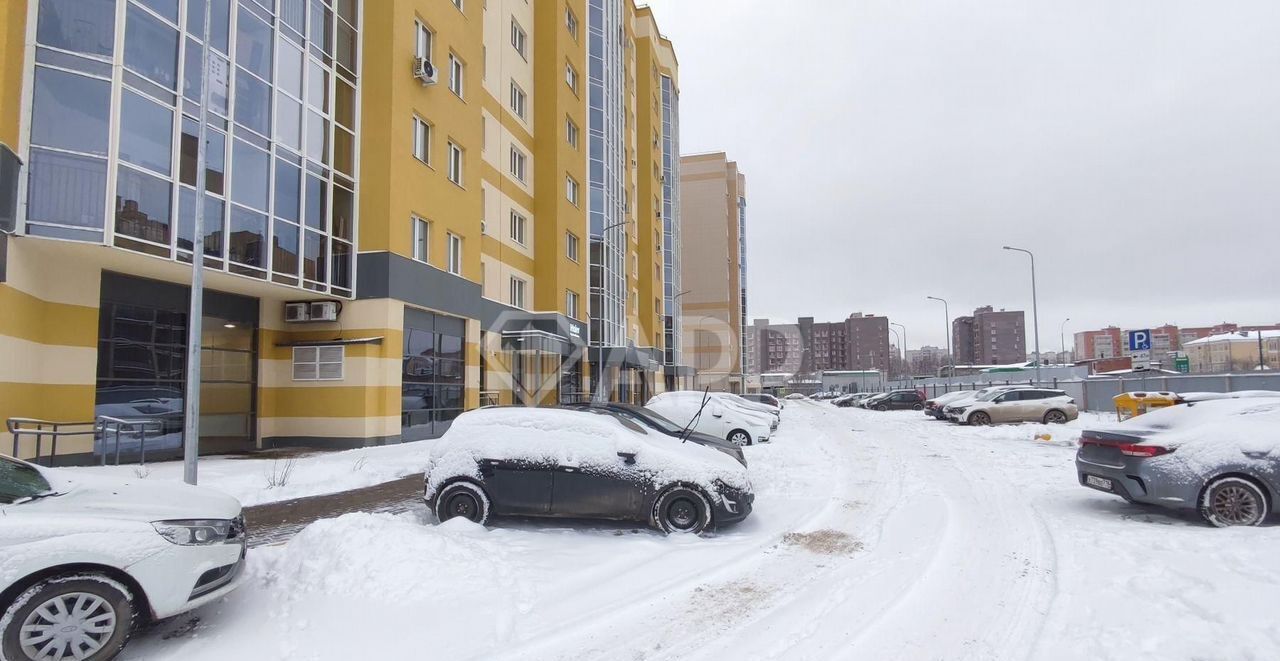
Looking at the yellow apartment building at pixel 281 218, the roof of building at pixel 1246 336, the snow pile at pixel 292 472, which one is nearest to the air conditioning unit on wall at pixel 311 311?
the yellow apartment building at pixel 281 218

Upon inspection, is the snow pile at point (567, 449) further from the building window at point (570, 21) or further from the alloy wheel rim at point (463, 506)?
the building window at point (570, 21)

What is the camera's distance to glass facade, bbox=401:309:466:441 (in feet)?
56.6

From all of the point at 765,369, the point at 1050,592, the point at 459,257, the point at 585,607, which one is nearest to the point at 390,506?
the point at 585,607

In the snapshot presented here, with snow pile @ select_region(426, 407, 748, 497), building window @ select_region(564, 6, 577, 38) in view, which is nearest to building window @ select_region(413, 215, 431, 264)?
snow pile @ select_region(426, 407, 748, 497)

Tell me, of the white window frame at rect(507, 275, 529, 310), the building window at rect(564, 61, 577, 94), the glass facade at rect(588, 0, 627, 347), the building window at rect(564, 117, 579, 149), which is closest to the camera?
the white window frame at rect(507, 275, 529, 310)

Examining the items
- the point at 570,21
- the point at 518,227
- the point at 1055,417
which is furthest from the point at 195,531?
the point at 570,21

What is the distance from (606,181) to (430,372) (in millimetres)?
17867

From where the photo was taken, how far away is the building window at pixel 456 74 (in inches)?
795

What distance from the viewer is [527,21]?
28.1 meters

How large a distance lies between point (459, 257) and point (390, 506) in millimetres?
12243

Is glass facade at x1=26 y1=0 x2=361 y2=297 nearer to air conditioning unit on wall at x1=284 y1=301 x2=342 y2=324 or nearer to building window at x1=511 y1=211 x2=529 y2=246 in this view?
air conditioning unit on wall at x1=284 y1=301 x2=342 y2=324

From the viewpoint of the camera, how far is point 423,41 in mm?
18844

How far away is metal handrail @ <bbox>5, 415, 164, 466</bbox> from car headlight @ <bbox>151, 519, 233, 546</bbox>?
8.30 m

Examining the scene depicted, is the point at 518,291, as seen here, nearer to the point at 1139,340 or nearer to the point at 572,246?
the point at 572,246
